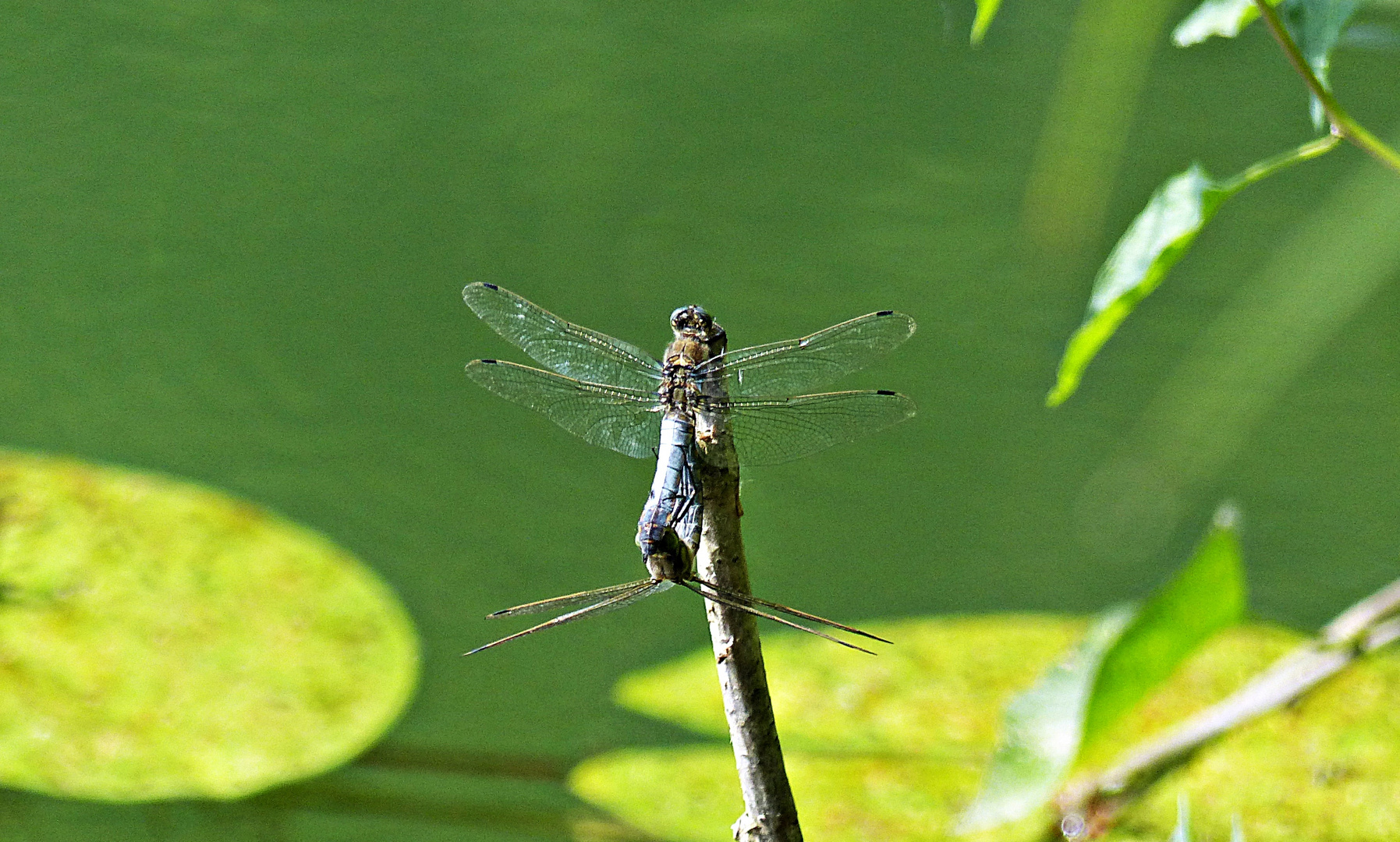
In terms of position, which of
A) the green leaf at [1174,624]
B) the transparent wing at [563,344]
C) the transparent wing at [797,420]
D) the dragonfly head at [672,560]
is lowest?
the green leaf at [1174,624]

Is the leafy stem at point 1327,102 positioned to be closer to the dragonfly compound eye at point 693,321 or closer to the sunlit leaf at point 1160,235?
the sunlit leaf at point 1160,235

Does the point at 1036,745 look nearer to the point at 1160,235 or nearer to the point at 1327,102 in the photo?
the point at 1160,235

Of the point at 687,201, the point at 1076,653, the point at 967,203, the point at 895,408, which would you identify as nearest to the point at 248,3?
the point at 687,201

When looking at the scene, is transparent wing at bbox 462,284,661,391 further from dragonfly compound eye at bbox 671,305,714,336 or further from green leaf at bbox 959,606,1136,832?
green leaf at bbox 959,606,1136,832

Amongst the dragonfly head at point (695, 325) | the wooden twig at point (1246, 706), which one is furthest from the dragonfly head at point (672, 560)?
the wooden twig at point (1246, 706)

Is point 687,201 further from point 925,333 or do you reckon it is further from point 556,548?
point 556,548
